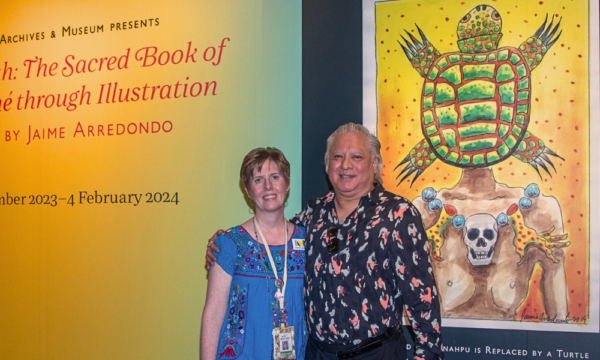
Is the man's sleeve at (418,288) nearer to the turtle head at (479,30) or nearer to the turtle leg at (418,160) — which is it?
A: the turtle leg at (418,160)

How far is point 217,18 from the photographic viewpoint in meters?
3.17

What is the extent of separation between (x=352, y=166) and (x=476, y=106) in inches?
34.2

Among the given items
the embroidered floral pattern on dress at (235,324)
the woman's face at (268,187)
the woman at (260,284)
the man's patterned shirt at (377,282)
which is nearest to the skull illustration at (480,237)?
the man's patterned shirt at (377,282)

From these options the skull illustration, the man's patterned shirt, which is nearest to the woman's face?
the man's patterned shirt

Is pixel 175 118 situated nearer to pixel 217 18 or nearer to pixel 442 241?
pixel 217 18

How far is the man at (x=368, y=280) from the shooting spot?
2025 millimetres

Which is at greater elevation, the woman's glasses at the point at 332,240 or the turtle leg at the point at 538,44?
the turtle leg at the point at 538,44

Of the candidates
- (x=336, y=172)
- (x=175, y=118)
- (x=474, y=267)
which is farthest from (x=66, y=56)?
(x=474, y=267)

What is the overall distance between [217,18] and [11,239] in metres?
2.09

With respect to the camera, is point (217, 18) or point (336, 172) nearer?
point (336, 172)

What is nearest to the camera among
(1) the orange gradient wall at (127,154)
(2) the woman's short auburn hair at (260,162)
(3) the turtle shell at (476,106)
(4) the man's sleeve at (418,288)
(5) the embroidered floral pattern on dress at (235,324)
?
(4) the man's sleeve at (418,288)
